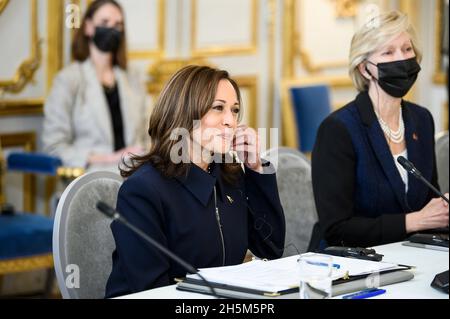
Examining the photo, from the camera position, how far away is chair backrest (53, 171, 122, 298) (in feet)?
7.21

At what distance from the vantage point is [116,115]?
15.7 ft

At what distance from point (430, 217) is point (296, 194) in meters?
0.57

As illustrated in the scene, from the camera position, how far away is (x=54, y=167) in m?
4.29

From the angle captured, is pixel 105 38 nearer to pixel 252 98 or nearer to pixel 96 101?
pixel 96 101

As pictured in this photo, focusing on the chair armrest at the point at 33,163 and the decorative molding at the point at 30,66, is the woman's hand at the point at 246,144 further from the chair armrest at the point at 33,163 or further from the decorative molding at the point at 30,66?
the decorative molding at the point at 30,66

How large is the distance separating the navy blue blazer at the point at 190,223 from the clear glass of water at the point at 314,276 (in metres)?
0.44

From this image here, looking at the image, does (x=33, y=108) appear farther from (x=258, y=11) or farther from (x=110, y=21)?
(x=258, y=11)

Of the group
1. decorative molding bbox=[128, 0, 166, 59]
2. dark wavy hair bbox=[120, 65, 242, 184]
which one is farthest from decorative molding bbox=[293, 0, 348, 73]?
dark wavy hair bbox=[120, 65, 242, 184]

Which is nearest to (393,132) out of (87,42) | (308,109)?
(87,42)

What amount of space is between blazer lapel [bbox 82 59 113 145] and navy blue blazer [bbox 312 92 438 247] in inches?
77.4

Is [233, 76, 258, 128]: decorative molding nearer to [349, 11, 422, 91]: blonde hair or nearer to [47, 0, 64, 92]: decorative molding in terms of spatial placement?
[47, 0, 64, 92]: decorative molding

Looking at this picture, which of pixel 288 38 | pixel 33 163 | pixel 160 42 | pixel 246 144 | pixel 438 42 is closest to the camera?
pixel 246 144

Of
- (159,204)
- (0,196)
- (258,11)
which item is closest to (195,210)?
(159,204)
